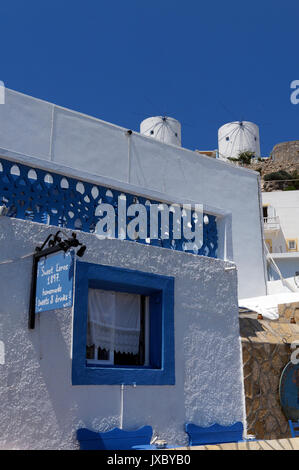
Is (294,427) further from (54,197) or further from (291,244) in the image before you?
(291,244)

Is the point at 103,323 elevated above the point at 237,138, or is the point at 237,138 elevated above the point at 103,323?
the point at 237,138

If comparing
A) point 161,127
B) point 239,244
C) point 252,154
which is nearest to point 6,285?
point 239,244

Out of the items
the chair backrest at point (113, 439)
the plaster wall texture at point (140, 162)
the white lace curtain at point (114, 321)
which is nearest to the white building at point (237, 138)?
the plaster wall texture at point (140, 162)

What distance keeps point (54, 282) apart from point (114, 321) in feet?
6.62

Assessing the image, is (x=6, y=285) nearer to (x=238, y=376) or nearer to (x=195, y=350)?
(x=195, y=350)

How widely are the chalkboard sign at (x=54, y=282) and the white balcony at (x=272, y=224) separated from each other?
30.7 metres

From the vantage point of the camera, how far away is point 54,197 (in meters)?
7.56

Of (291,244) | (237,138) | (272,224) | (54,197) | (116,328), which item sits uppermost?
(237,138)

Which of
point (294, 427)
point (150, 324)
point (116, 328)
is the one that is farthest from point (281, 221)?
point (116, 328)

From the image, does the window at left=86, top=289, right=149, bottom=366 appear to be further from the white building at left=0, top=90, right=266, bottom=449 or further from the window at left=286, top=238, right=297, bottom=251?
the window at left=286, top=238, right=297, bottom=251

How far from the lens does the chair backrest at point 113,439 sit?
6.82 metres

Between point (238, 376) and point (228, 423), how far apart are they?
780 mm

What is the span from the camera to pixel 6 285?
21.4 ft

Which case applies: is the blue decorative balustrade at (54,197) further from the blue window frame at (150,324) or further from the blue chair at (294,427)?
the blue chair at (294,427)
